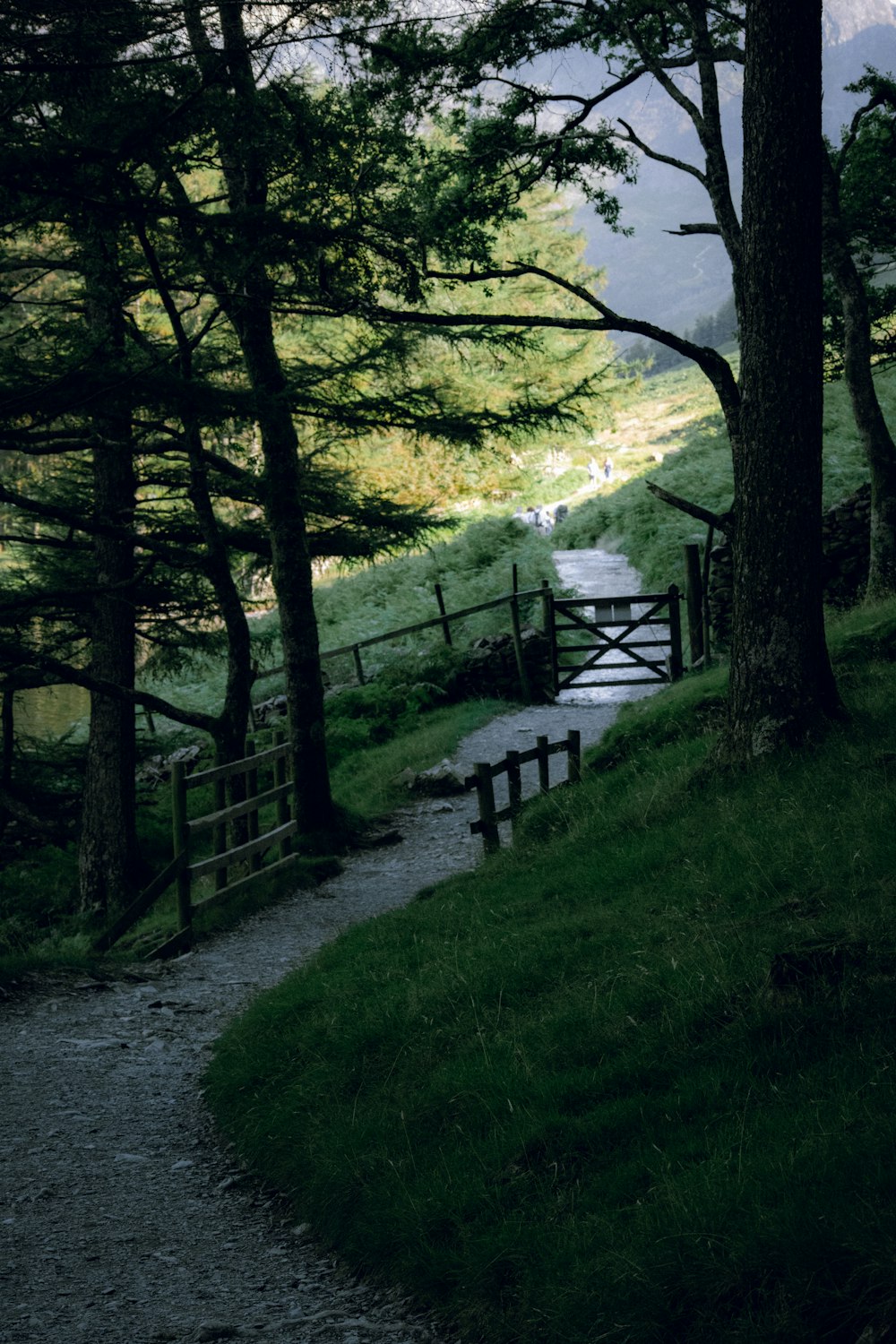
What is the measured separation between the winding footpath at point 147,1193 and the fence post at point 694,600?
1145 cm

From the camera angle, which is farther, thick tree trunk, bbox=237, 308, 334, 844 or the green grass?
the green grass

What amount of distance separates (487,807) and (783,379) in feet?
17.0

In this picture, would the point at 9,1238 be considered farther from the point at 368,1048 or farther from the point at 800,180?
the point at 800,180

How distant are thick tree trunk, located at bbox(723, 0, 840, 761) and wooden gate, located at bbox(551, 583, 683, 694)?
11907mm

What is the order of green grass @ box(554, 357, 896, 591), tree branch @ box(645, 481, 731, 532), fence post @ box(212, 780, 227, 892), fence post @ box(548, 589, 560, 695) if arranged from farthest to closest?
green grass @ box(554, 357, 896, 591)
fence post @ box(548, 589, 560, 695)
fence post @ box(212, 780, 227, 892)
tree branch @ box(645, 481, 731, 532)

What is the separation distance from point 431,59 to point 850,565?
10842 millimetres

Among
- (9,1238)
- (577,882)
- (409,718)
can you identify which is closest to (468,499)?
(409,718)

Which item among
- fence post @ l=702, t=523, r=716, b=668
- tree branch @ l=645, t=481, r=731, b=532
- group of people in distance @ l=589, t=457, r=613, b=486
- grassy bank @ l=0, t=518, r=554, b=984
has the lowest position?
grassy bank @ l=0, t=518, r=554, b=984

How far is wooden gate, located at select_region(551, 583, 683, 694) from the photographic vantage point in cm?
2133

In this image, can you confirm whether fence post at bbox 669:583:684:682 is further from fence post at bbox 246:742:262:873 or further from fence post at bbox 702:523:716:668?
fence post at bbox 246:742:262:873

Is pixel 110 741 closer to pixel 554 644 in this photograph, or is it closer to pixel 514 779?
pixel 514 779

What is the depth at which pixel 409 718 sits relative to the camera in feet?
70.2

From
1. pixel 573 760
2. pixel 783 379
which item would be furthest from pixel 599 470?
pixel 783 379

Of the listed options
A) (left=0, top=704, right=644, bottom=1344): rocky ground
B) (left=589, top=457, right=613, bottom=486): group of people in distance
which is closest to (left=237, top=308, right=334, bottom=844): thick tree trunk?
(left=0, top=704, right=644, bottom=1344): rocky ground
